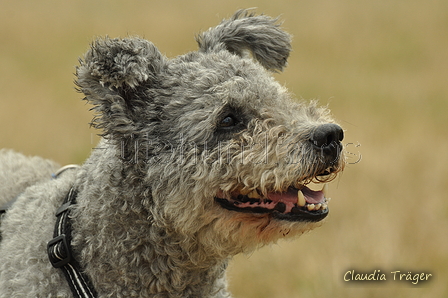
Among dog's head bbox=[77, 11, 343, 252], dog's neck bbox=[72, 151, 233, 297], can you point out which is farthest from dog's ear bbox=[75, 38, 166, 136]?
dog's neck bbox=[72, 151, 233, 297]

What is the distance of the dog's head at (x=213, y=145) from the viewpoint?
286 centimetres

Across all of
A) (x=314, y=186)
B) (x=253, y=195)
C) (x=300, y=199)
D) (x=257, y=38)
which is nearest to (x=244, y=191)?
(x=253, y=195)

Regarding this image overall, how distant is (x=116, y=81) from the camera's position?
286cm

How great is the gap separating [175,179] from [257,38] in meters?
1.29

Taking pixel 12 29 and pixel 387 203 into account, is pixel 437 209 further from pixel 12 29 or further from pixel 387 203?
pixel 12 29

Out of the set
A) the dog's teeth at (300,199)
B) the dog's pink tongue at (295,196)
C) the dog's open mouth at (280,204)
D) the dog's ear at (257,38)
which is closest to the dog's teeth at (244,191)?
the dog's open mouth at (280,204)

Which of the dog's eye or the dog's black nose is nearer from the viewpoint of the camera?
the dog's black nose

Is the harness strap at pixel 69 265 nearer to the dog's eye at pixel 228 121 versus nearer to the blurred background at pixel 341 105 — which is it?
the dog's eye at pixel 228 121

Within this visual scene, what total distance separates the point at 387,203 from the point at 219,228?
4.51 m

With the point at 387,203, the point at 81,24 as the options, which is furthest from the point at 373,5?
the point at 387,203

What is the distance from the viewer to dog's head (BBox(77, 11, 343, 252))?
2.86 meters

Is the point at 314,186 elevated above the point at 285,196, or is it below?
above

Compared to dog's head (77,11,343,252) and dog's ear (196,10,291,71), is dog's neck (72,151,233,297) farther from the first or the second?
dog's ear (196,10,291,71)

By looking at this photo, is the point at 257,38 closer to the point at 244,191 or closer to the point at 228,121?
the point at 228,121
